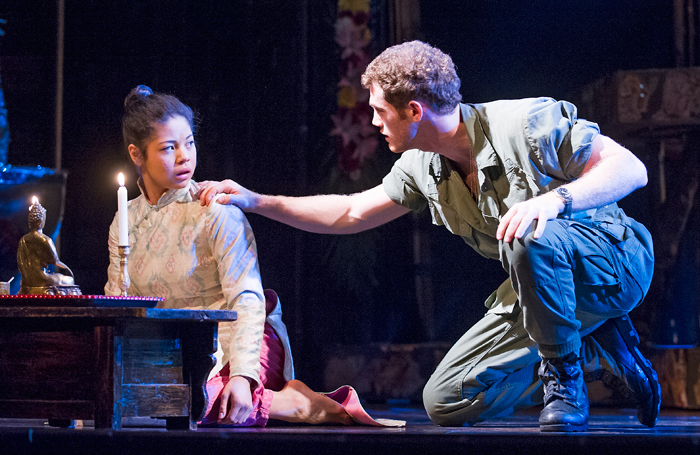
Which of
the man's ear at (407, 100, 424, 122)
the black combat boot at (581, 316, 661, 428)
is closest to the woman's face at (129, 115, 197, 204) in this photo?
the man's ear at (407, 100, 424, 122)

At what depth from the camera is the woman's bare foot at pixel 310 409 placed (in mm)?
2240

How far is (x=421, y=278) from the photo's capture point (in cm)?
379

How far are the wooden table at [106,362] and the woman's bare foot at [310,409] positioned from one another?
339 mm

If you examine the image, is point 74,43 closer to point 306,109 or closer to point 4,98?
point 4,98

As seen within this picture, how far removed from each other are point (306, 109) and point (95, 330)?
2.12 meters

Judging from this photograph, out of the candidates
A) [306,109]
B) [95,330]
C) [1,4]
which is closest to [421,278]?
[306,109]

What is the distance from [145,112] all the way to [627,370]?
5.55ft

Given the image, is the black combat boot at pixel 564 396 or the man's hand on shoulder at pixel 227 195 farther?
the man's hand on shoulder at pixel 227 195

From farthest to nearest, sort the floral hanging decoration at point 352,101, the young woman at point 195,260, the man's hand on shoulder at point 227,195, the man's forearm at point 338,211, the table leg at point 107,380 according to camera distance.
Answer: the floral hanging decoration at point 352,101 → the man's forearm at point 338,211 → the man's hand on shoulder at point 227,195 → the young woman at point 195,260 → the table leg at point 107,380

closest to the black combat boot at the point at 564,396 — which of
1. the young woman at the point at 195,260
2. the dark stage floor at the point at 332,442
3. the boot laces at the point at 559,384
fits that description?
the boot laces at the point at 559,384

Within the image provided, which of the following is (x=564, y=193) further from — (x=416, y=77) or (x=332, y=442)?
(x=332, y=442)

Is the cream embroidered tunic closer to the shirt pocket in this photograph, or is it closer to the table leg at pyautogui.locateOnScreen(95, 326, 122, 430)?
the table leg at pyautogui.locateOnScreen(95, 326, 122, 430)

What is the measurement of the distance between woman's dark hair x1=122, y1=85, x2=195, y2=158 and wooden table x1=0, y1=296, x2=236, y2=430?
2.49ft

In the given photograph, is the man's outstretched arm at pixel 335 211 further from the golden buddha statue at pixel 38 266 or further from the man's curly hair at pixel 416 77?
the golden buddha statue at pixel 38 266
